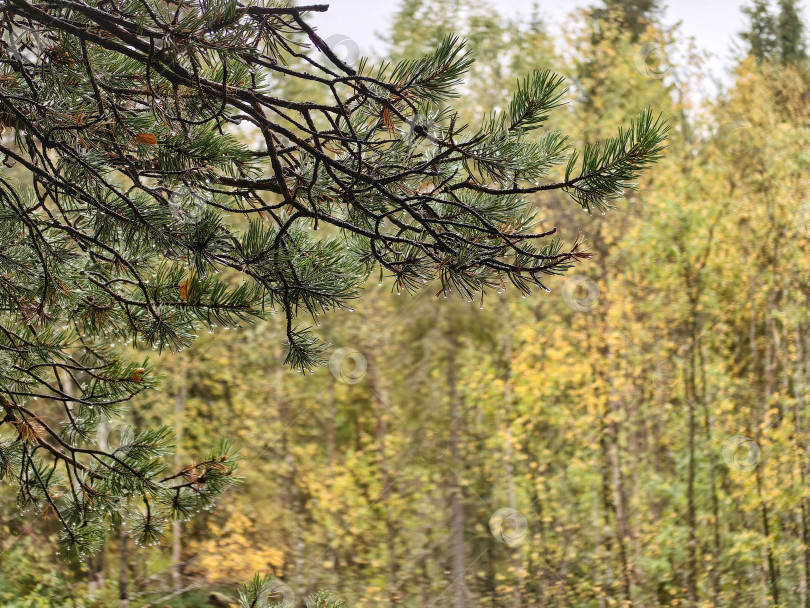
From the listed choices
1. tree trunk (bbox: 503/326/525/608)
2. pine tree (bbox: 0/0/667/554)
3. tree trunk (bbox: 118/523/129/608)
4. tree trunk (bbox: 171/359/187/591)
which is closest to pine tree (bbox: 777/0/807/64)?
tree trunk (bbox: 503/326/525/608)

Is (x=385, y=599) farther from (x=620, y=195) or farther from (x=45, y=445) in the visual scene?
(x=620, y=195)

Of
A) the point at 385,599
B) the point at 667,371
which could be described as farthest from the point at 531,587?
the point at 667,371

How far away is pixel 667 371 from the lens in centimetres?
757

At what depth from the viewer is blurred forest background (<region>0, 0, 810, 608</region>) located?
22.5 feet

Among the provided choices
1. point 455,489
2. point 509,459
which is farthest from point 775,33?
point 455,489

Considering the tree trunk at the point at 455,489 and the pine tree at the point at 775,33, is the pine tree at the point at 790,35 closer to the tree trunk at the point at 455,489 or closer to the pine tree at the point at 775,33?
the pine tree at the point at 775,33

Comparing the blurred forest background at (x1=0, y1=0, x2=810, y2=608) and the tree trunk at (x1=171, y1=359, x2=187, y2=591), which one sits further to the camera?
the tree trunk at (x1=171, y1=359, x2=187, y2=591)

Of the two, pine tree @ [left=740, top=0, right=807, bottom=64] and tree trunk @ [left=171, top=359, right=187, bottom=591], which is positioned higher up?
pine tree @ [left=740, top=0, right=807, bottom=64]

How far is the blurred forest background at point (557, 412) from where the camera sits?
6.85 meters

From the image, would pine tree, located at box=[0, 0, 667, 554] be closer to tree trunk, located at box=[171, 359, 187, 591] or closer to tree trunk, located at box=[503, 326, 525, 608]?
tree trunk, located at box=[171, 359, 187, 591]

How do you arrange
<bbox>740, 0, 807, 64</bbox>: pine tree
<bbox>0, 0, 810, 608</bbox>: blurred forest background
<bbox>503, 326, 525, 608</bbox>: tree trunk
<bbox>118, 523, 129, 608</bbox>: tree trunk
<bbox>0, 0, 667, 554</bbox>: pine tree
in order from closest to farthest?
<bbox>0, 0, 667, 554</bbox>: pine tree → <bbox>118, 523, 129, 608</bbox>: tree trunk → <bbox>0, 0, 810, 608</bbox>: blurred forest background → <bbox>503, 326, 525, 608</bbox>: tree trunk → <bbox>740, 0, 807, 64</bbox>: pine tree

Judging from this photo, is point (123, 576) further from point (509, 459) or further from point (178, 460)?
point (509, 459)

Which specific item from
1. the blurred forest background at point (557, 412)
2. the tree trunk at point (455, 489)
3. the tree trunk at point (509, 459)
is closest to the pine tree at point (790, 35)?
the blurred forest background at point (557, 412)

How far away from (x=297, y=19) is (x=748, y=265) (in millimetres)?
7371
